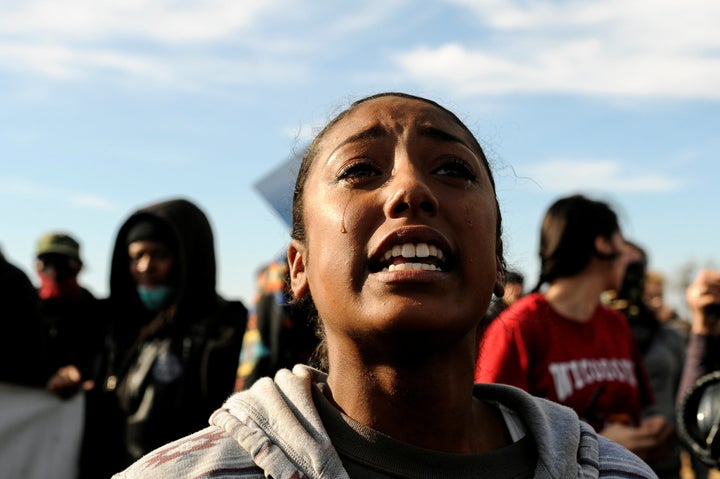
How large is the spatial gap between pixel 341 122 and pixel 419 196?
0.38m

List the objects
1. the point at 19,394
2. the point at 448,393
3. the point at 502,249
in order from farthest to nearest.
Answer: the point at 19,394 < the point at 502,249 < the point at 448,393

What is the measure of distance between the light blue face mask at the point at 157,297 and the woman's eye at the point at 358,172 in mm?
3094

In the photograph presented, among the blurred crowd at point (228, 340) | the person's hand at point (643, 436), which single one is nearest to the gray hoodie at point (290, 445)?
the blurred crowd at point (228, 340)

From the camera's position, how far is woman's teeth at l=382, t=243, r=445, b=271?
1.66 m

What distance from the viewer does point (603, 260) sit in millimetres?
4102

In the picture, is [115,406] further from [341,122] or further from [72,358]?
[341,122]

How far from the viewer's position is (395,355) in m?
1.70

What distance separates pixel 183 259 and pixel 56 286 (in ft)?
5.76

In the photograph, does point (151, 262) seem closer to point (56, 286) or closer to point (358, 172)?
point (56, 286)

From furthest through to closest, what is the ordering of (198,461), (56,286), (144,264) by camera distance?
1. (56,286)
2. (144,264)
3. (198,461)

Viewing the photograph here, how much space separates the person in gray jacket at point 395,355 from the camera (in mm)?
1625

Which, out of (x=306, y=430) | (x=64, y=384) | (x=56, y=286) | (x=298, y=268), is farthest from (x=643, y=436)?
(x=56, y=286)

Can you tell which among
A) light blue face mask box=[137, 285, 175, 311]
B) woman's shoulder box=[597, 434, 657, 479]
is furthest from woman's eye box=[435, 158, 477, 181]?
light blue face mask box=[137, 285, 175, 311]

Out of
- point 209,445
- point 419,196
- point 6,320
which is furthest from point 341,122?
point 6,320
